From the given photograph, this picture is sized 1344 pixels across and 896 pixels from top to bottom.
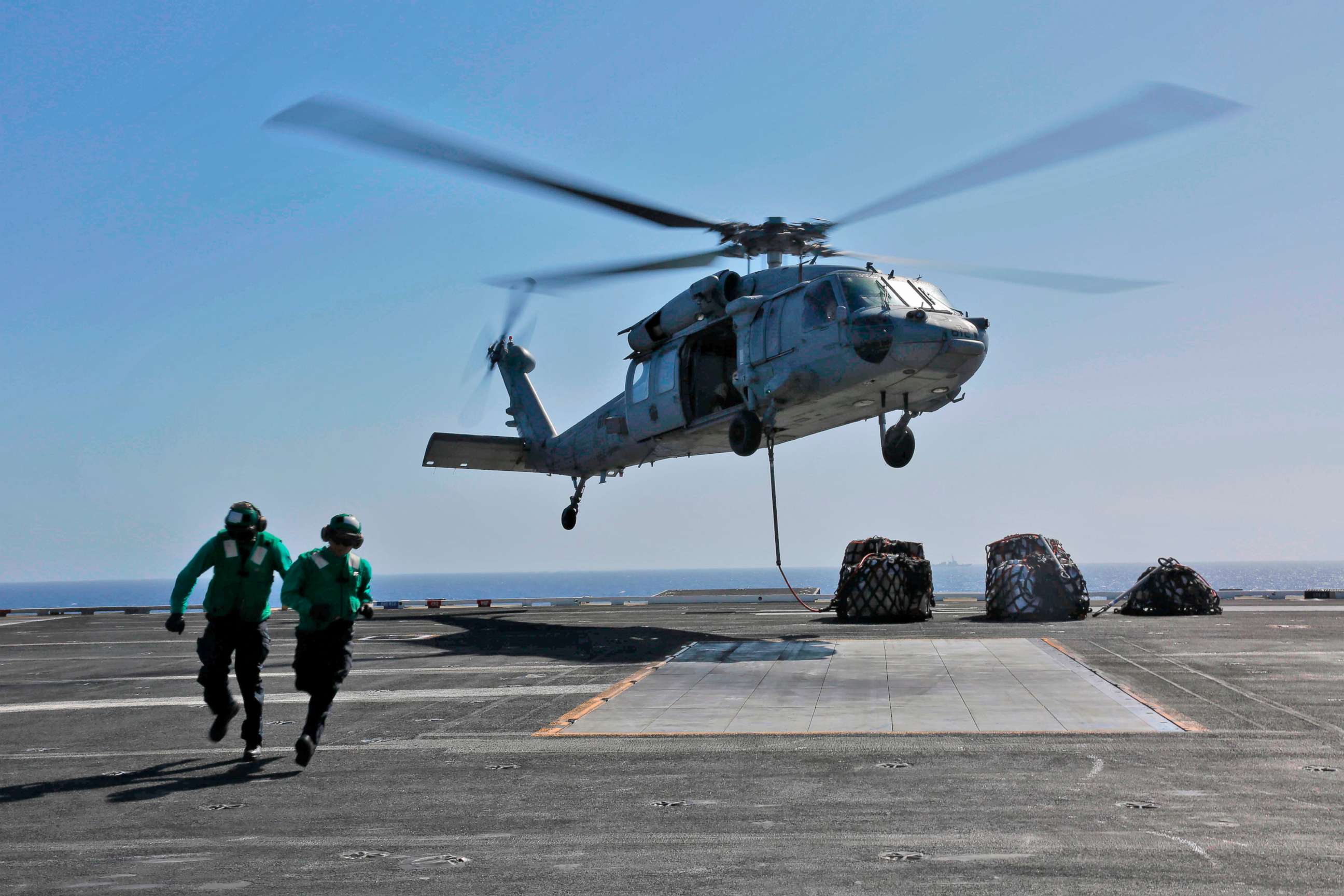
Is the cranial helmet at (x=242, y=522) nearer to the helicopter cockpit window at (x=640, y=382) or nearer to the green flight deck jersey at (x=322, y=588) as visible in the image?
the green flight deck jersey at (x=322, y=588)

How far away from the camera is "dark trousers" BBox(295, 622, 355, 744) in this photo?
29.0 ft

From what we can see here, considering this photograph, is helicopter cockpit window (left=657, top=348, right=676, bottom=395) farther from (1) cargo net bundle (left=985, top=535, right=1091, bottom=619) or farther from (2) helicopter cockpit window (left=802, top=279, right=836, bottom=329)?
(1) cargo net bundle (left=985, top=535, right=1091, bottom=619)

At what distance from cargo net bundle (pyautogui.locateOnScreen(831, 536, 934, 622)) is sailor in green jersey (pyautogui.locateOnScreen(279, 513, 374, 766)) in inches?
689

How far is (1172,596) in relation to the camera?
86.1ft

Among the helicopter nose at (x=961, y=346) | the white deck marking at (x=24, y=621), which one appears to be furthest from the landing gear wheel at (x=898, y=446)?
the white deck marking at (x=24, y=621)

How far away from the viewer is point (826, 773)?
779 cm

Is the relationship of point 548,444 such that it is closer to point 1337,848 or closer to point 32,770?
point 32,770

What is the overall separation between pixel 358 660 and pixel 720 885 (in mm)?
13262

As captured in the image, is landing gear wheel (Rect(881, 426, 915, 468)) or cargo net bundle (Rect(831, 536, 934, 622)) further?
cargo net bundle (Rect(831, 536, 934, 622))

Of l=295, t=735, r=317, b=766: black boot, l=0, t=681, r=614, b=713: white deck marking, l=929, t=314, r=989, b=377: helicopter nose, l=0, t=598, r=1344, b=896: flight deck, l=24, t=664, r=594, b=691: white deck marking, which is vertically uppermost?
l=929, t=314, r=989, b=377: helicopter nose

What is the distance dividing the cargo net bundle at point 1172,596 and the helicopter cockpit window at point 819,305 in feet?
38.2

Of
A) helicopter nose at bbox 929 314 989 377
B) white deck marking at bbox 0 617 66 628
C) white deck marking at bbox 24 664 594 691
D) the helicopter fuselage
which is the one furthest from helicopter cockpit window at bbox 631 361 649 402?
white deck marking at bbox 0 617 66 628

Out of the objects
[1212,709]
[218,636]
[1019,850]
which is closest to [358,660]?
[218,636]

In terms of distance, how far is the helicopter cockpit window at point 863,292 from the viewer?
64.0ft
